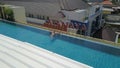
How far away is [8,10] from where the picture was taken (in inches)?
248

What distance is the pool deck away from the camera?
57.4 inches

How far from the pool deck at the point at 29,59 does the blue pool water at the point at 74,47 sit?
1.66 meters

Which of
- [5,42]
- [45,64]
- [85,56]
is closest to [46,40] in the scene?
[85,56]

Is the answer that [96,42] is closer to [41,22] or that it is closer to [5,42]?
[5,42]

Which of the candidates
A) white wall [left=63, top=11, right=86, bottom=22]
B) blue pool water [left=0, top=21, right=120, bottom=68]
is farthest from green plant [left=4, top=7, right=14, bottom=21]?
white wall [left=63, top=11, right=86, bottom=22]

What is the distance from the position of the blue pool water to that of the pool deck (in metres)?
1.66

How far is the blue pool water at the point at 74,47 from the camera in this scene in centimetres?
324

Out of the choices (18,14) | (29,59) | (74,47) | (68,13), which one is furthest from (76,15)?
(29,59)

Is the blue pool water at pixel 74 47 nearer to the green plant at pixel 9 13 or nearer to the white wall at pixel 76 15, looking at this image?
the green plant at pixel 9 13

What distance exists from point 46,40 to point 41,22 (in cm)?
438

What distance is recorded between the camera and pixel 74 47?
3.86 metres

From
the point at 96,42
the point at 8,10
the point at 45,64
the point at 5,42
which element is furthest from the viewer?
the point at 8,10

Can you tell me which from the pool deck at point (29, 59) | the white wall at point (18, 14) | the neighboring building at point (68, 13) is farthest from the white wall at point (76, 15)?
the pool deck at point (29, 59)

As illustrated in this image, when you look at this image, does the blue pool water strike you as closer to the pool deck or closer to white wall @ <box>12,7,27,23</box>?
white wall @ <box>12,7,27,23</box>
